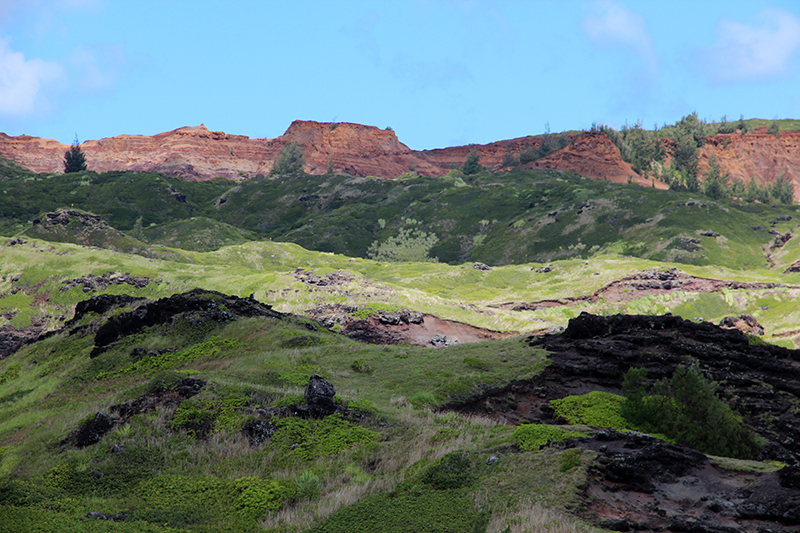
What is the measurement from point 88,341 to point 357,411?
89.6 feet

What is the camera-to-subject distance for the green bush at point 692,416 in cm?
1995

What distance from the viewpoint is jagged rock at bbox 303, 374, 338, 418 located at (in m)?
19.8

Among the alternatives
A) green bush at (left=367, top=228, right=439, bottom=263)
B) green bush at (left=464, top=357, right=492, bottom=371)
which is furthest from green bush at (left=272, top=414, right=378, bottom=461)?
green bush at (left=367, top=228, right=439, bottom=263)

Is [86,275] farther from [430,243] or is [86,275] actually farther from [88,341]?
[430,243]

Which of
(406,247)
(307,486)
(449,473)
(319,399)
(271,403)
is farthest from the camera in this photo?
(406,247)

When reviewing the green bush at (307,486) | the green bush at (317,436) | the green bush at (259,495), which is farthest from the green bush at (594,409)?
the green bush at (259,495)

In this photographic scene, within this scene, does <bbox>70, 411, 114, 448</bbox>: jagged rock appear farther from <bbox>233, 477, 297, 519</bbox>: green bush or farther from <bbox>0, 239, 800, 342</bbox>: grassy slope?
<bbox>0, 239, 800, 342</bbox>: grassy slope

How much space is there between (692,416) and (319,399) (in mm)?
15865

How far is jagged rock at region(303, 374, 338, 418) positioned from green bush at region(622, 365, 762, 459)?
46.5 feet

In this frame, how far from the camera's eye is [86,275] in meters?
74.1

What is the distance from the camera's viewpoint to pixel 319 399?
20062mm

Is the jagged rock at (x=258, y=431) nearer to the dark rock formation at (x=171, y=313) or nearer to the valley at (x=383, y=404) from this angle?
the valley at (x=383, y=404)

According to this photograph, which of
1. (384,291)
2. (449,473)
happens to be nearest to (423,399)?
(449,473)

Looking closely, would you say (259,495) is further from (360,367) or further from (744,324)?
(744,324)
